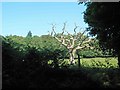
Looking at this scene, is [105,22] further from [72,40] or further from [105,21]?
[72,40]

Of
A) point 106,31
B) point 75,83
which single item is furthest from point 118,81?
point 106,31

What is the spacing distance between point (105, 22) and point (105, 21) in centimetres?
8

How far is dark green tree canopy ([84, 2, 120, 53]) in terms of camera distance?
1412cm

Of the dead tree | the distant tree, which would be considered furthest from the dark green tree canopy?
the dead tree

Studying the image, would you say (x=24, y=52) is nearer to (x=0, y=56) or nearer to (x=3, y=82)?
(x=0, y=56)

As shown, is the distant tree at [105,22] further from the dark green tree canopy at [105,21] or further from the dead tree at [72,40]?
the dead tree at [72,40]

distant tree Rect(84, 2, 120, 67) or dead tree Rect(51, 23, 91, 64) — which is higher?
dead tree Rect(51, 23, 91, 64)

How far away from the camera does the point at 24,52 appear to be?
10680 mm

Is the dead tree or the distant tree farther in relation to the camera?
the dead tree

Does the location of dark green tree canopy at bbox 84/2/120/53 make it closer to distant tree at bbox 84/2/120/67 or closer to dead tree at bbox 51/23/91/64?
distant tree at bbox 84/2/120/67

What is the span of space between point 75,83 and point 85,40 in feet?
158

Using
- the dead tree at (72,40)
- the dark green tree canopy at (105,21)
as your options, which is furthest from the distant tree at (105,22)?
the dead tree at (72,40)

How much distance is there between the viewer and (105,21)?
1488 centimetres

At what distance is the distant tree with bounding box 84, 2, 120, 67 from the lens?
46.4 feet
